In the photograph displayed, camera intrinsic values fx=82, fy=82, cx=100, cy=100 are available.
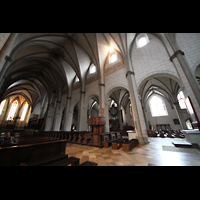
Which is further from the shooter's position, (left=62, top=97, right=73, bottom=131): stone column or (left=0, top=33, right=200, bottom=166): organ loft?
(left=62, top=97, right=73, bottom=131): stone column

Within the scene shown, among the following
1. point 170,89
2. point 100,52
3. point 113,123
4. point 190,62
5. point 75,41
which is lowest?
point 113,123

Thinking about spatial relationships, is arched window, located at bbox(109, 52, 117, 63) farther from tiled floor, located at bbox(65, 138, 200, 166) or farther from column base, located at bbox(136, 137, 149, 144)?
tiled floor, located at bbox(65, 138, 200, 166)

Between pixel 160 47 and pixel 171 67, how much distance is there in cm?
215

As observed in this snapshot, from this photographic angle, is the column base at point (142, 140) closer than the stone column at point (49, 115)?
Yes

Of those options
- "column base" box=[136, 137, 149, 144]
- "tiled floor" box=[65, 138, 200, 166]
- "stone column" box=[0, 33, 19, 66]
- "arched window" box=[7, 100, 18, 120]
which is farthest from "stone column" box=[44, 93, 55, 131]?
"arched window" box=[7, 100, 18, 120]

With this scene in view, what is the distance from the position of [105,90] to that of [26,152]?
8.16m

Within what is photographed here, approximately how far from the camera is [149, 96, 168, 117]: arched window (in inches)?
620

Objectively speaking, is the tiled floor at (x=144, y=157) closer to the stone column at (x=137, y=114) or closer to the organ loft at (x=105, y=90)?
the organ loft at (x=105, y=90)

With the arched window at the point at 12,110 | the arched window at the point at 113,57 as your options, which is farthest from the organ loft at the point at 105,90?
the arched window at the point at 12,110

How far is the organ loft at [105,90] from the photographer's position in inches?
94.1

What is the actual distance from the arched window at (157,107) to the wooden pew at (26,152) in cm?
1850
